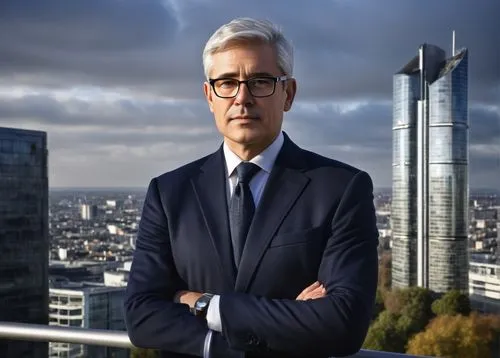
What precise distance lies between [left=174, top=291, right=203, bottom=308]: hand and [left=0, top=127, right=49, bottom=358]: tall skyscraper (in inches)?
342

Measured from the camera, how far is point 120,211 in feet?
29.2

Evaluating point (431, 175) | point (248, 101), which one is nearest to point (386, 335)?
A: point (431, 175)

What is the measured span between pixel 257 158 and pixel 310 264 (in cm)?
18

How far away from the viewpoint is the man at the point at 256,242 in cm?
92

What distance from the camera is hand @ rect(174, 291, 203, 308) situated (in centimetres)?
99

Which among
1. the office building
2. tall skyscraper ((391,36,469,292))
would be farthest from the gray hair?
tall skyscraper ((391,36,469,292))

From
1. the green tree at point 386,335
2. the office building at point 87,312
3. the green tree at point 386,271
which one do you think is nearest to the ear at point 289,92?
the office building at point 87,312

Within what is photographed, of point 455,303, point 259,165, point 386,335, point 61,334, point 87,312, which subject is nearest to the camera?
point 259,165

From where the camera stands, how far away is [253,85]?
3.15ft

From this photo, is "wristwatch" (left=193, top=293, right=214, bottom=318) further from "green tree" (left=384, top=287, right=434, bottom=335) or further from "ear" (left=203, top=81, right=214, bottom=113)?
"green tree" (left=384, top=287, right=434, bottom=335)

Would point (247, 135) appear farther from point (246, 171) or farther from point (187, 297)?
point (187, 297)

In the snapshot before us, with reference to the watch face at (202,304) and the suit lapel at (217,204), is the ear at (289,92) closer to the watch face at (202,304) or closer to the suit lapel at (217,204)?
the suit lapel at (217,204)

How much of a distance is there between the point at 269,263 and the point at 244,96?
244 millimetres

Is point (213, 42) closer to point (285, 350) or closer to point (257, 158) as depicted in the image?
point (257, 158)
